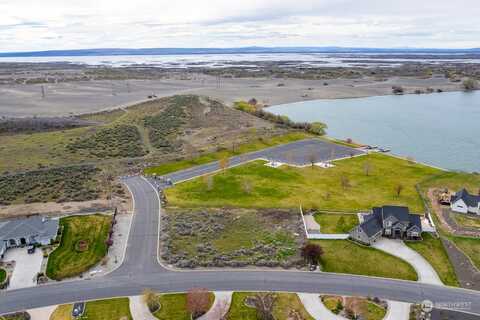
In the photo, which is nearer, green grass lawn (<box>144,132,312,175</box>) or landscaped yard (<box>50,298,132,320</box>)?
landscaped yard (<box>50,298,132,320</box>)

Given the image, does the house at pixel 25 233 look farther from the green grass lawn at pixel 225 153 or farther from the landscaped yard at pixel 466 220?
the landscaped yard at pixel 466 220

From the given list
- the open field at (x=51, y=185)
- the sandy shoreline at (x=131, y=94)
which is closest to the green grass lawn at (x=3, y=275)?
the open field at (x=51, y=185)

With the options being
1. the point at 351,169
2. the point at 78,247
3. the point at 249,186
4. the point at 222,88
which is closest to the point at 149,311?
the point at 78,247

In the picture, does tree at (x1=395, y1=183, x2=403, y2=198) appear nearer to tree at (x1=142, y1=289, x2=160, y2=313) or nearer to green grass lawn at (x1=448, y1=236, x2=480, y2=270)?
green grass lawn at (x1=448, y1=236, x2=480, y2=270)

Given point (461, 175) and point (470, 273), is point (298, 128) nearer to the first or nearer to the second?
point (461, 175)

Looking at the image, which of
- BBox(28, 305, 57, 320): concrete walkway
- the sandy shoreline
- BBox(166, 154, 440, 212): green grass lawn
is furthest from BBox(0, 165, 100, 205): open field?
the sandy shoreline

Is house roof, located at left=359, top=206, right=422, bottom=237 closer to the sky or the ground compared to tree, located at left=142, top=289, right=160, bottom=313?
closer to the sky
